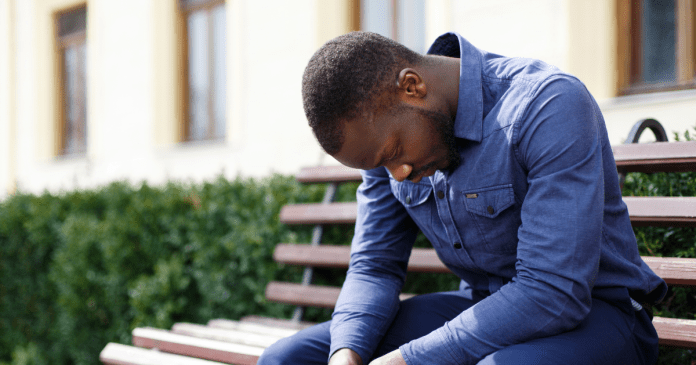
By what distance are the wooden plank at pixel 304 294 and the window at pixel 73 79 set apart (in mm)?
6827

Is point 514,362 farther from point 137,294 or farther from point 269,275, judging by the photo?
point 137,294

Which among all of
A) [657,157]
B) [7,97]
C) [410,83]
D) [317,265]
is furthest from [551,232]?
[7,97]

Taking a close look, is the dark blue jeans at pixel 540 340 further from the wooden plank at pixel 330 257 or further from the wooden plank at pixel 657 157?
the wooden plank at pixel 657 157

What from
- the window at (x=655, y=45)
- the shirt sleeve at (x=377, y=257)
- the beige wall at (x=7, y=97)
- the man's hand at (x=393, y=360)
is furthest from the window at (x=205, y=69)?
the man's hand at (x=393, y=360)

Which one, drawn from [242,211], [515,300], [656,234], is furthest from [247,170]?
[515,300]

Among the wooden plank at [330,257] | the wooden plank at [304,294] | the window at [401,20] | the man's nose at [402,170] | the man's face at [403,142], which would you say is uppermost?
the window at [401,20]

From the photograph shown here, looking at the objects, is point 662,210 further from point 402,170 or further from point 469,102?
point 402,170

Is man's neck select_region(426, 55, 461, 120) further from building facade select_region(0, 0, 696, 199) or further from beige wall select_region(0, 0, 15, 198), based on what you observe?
beige wall select_region(0, 0, 15, 198)

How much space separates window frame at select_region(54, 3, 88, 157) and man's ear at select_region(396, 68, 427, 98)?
8.21 metres

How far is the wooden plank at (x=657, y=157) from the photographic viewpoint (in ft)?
6.82

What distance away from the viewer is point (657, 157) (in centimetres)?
215

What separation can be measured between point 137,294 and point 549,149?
328cm

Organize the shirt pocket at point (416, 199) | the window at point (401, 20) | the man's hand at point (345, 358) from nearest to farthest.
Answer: the man's hand at point (345, 358), the shirt pocket at point (416, 199), the window at point (401, 20)

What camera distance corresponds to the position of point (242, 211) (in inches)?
141
